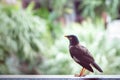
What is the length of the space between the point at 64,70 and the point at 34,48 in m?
0.31

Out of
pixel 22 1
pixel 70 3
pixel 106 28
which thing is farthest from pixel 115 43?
pixel 22 1

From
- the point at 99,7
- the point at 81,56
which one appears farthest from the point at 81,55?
the point at 99,7

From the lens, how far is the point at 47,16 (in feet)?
7.18

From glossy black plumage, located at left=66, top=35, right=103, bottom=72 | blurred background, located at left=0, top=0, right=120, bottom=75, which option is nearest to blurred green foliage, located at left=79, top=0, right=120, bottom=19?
blurred background, located at left=0, top=0, right=120, bottom=75

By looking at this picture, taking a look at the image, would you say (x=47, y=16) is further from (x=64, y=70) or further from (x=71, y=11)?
(x=64, y=70)

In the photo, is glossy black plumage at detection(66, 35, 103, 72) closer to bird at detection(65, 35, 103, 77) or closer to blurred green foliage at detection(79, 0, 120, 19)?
bird at detection(65, 35, 103, 77)

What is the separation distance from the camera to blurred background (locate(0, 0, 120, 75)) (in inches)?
81.3

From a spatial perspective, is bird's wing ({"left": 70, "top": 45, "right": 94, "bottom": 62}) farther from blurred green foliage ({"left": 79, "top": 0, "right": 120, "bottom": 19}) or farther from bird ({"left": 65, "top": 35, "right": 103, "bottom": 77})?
blurred green foliage ({"left": 79, "top": 0, "right": 120, "bottom": 19})

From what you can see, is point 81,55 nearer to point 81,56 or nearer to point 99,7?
point 81,56

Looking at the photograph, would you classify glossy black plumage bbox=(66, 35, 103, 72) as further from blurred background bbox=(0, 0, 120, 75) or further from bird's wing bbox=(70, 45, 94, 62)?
blurred background bbox=(0, 0, 120, 75)

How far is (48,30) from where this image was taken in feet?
7.34

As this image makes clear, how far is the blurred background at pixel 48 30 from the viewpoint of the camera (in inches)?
81.3

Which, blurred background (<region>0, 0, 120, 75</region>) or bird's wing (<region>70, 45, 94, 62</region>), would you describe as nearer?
bird's wing (<region>70, 45, 94, 62</region>)

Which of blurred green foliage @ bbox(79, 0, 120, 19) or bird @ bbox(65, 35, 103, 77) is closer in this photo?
bird @ bbox(65, 35, 103, 77)
